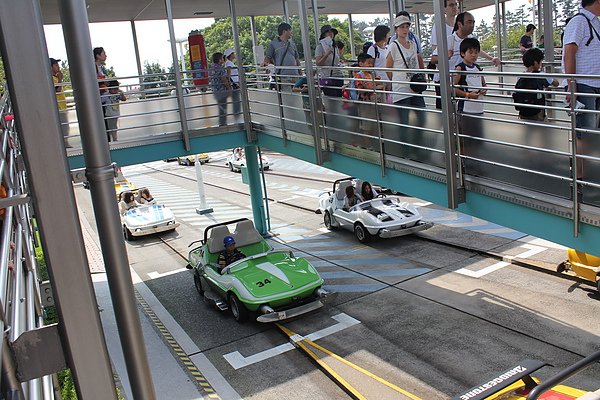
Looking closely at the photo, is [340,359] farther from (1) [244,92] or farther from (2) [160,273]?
(2) [160,273]

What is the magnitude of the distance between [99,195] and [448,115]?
20.8 ft

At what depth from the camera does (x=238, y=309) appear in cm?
1254

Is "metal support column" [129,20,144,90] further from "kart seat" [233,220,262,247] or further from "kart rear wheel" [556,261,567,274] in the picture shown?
"kart rear wheel" [556,261,567,274]

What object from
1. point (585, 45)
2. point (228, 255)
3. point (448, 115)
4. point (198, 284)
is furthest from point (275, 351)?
point (585, 45)

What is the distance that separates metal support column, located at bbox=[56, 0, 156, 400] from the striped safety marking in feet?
22.3

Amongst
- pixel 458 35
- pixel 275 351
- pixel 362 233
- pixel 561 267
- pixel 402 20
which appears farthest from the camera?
pixel 362 233

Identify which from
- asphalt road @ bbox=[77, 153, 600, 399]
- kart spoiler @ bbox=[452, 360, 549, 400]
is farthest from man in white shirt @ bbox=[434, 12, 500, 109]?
asphalt road @ bbox=[77, 153, 600, 399]

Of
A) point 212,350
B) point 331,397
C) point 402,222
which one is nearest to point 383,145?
point 331,397

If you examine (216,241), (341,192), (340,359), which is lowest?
(340,359)

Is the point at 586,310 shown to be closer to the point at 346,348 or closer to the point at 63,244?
the point at 346,348

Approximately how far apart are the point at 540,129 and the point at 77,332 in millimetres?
6226

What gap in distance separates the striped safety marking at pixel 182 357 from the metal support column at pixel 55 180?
7040 mm

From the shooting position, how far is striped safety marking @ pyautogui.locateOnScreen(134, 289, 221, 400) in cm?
1002

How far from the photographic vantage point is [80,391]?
205cm
